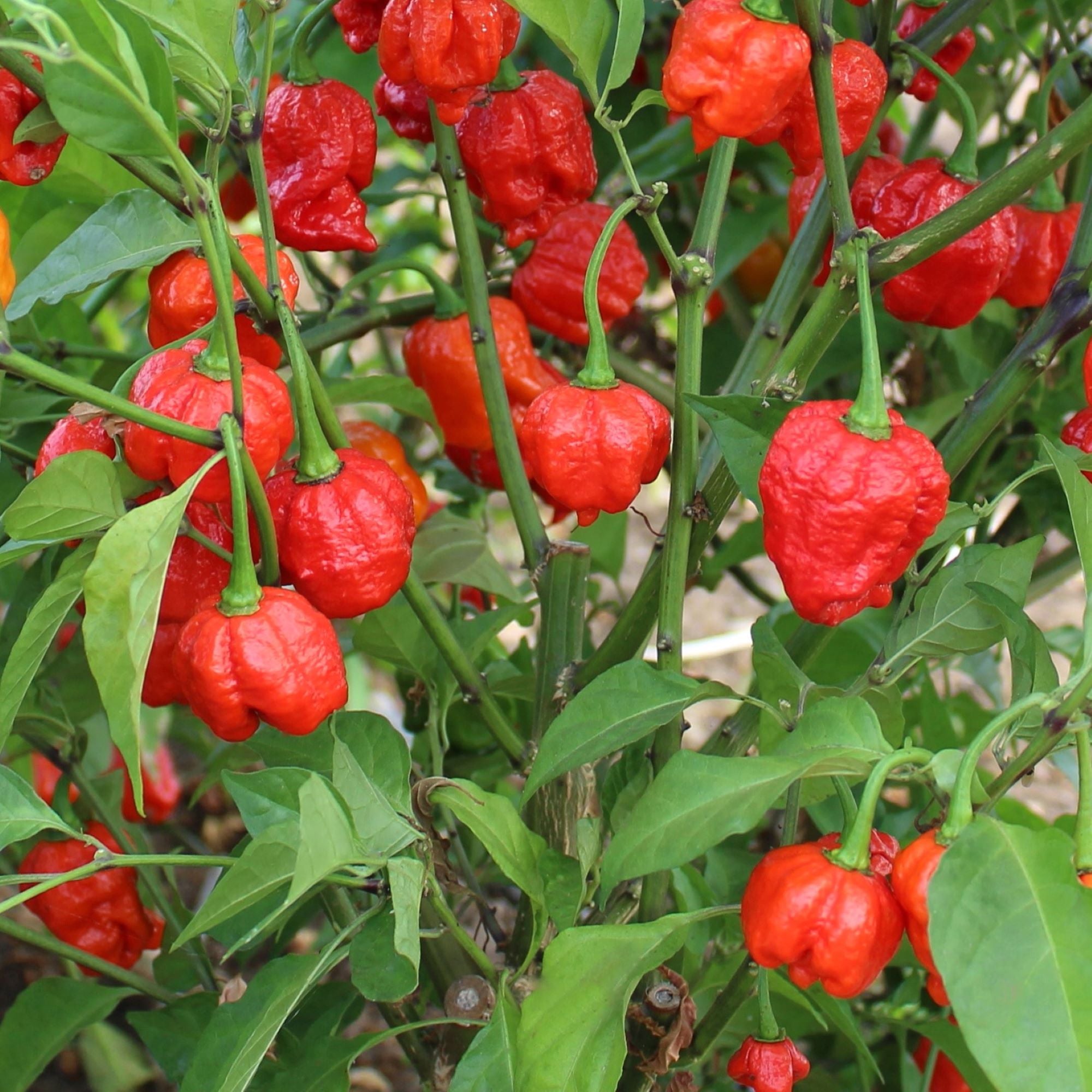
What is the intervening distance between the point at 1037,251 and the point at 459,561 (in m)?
0.53

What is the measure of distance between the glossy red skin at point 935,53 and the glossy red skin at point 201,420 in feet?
1.82

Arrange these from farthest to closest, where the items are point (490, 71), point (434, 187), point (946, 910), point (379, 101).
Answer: point (434, 187)
point (379, 101)
point (490, 71)
point (946, 910)

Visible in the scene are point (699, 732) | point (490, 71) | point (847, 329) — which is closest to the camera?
point (490, 71)

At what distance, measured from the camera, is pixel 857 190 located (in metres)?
0.95

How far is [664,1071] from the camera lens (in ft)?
2.86

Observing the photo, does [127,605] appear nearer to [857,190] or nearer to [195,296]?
[195,296]

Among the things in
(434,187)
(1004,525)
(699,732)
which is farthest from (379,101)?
(699,732)

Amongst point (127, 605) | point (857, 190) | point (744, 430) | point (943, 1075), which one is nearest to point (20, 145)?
point (127, 605)

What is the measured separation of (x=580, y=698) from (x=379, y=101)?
0.50m

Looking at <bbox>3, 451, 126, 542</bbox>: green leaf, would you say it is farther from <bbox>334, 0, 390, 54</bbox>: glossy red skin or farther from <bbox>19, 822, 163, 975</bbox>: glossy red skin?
<bbox>19, 822, 163, 975</bbox>: glossy red skin

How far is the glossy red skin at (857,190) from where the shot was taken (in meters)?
0.94

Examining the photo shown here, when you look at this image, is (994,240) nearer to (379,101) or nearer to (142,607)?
(379,101)

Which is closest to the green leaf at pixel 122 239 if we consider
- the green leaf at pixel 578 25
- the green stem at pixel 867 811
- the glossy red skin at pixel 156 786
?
the green leaf at pixel 578 25

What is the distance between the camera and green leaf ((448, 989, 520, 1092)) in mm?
723
